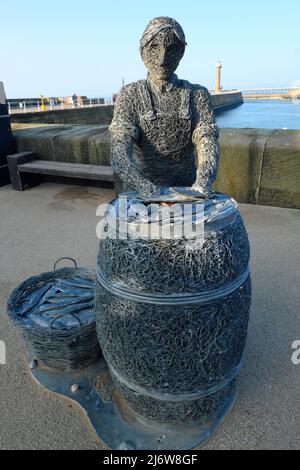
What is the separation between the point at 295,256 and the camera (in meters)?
3.91

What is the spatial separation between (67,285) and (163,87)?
5.16 ft

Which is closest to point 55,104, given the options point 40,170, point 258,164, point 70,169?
point 40,170

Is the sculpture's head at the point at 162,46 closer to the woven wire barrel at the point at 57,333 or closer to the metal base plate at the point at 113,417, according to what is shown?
the woven wire barrel at the point at 57,333

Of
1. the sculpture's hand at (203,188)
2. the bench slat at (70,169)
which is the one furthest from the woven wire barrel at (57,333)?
the bench slat at (70,169)

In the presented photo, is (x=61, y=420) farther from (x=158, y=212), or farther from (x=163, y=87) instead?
(x=163, y=87)

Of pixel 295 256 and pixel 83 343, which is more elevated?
pixel 83 343

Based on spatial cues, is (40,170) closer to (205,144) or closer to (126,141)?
(126,141)

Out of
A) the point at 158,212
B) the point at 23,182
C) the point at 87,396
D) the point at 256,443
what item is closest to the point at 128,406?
the point at 87,396

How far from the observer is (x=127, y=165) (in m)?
1.88

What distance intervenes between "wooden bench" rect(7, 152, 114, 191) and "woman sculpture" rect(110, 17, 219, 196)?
3.62 m

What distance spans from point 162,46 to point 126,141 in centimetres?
51

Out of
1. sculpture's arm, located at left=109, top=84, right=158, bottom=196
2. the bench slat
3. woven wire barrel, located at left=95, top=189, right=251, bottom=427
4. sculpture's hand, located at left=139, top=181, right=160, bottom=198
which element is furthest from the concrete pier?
woven wire barrel, located at left=95, top=189, right=251, bottom=427

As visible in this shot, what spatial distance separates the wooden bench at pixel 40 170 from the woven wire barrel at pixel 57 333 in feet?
11.3

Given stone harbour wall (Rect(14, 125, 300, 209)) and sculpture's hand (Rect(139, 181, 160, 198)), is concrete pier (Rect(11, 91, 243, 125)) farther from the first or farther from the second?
sculpture's hand (Rect(139, 181, 160, 198))
